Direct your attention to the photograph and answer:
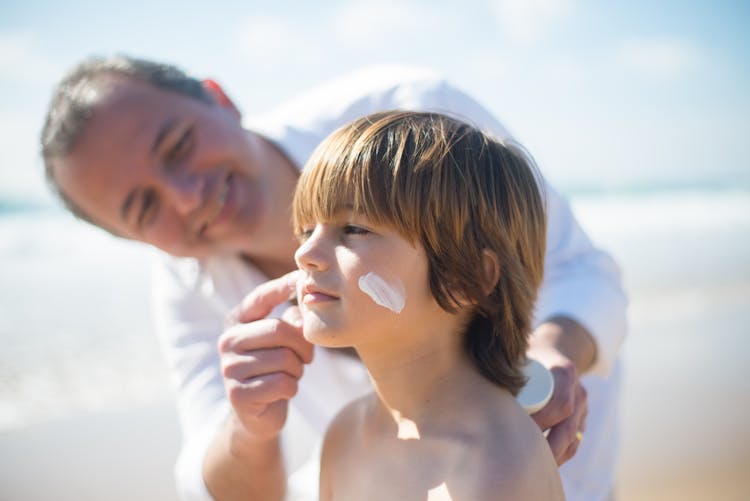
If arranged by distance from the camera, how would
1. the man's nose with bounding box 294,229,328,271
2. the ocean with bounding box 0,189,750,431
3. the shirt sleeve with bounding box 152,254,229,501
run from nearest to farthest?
the man's nose with bounding box 294,229,328,271 → the shirt sleeve with bounding box 152,254,229,501 → the ocean with bounding box 0,189,750,431

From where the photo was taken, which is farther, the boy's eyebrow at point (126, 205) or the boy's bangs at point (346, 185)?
the boy's eyebrow at point (126, 205)

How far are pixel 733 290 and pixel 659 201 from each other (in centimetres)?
1532

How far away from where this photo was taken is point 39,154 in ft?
8.70

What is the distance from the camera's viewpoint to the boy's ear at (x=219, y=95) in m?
2.71

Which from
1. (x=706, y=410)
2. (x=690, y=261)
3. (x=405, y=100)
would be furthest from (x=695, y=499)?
(x=690, y=261)

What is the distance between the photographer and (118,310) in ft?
25.2

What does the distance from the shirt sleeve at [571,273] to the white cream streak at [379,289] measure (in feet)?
2.89

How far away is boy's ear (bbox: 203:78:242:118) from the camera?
2707mm

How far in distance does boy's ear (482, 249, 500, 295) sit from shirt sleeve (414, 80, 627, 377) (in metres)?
0.69

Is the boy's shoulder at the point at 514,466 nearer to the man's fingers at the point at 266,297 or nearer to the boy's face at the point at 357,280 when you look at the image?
the boy's face at the point at 357,280

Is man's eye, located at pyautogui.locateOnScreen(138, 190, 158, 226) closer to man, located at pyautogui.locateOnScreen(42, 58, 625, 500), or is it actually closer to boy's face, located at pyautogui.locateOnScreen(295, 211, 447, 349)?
man, located at pyautogui.locateOnScreen(42, 58, 625, 500)

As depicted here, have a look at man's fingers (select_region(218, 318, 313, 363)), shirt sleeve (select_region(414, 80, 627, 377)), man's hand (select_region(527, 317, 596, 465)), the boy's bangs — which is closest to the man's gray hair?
shirt sleeve (select_region(414, 80, 627, 377))

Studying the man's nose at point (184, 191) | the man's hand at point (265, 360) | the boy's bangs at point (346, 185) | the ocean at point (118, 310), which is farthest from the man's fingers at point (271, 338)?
the ocean at point (118, 310)

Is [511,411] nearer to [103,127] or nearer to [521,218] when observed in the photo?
[521,218]
